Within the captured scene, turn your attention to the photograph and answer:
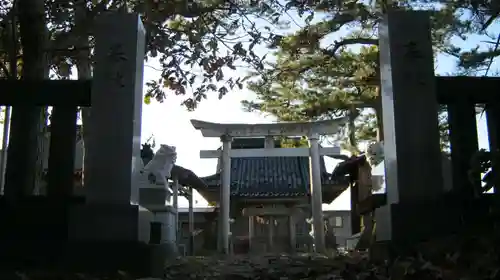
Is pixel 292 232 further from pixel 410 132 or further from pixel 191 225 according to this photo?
pixel 410 132

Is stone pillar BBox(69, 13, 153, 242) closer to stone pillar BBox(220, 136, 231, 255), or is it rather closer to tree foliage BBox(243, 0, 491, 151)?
tree foliage BBox(243, 0, 491, 151)

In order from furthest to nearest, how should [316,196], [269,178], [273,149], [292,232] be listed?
[269,178] → [292,232] → [273,149] → [316,196]

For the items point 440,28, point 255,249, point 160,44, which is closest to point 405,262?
point 160,44

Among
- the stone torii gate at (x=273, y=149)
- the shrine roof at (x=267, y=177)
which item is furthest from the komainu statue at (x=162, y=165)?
the shrine roof at (x=267, y=177)

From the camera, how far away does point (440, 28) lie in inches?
293

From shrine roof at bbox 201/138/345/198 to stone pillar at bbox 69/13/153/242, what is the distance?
1302cm

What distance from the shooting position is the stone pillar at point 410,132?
3.58 metres

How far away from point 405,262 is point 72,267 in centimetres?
219

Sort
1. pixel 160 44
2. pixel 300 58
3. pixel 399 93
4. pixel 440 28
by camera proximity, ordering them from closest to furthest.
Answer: pixel 399 93 < pixel 160 44 < pixel 440 28 < pixel 300 58

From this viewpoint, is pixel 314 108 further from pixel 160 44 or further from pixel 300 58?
pixel 160 44

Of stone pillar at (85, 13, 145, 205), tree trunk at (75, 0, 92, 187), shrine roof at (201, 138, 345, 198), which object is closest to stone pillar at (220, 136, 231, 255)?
shrine roof at (201, 138, 345, 198)

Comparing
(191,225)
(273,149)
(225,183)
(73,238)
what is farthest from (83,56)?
(273,149)

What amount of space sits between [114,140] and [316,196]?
11221mm

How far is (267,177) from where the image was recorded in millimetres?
17984
